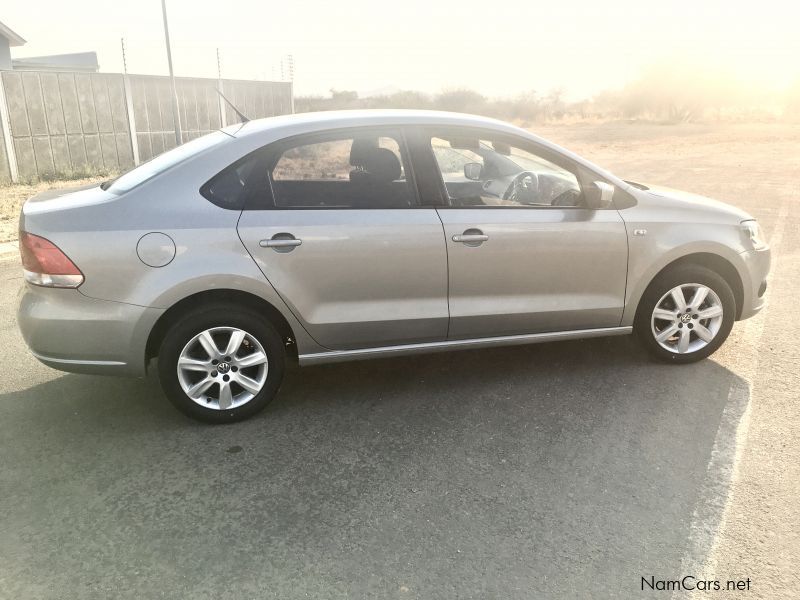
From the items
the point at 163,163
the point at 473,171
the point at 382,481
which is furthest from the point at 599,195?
the point at 163,163

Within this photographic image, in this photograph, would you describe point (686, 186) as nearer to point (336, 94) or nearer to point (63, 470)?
point (63, 470)

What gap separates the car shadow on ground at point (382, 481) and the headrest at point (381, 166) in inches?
53.6

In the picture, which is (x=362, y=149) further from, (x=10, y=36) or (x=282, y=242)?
(x=10, y=36)

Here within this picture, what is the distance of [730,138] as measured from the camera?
28.8 m

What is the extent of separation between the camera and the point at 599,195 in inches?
175

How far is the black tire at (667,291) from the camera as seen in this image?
15.5 ft

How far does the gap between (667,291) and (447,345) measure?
5.07ft

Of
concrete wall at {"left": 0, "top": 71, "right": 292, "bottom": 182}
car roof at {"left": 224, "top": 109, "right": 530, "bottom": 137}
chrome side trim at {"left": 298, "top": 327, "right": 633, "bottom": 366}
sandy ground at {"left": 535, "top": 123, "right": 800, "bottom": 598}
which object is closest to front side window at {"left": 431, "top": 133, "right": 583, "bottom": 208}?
car roof at {"left": 224, "top": 109, "right": 530, "bottom": 137}

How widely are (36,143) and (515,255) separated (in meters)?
15.8

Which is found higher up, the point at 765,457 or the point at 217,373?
the point at 217,373

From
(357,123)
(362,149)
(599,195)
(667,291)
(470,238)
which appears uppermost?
(357,123)

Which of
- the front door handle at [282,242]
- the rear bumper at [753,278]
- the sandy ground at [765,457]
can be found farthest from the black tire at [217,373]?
the rear bumper at [753,278]

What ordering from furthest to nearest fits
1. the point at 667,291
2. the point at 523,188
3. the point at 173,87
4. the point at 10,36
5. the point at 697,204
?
the point at 10,36, the point at 173,87, the point at 697,204, the point at 667,291, the point at 523,188

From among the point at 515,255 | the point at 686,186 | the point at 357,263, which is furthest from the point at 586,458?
the point at 686,186
